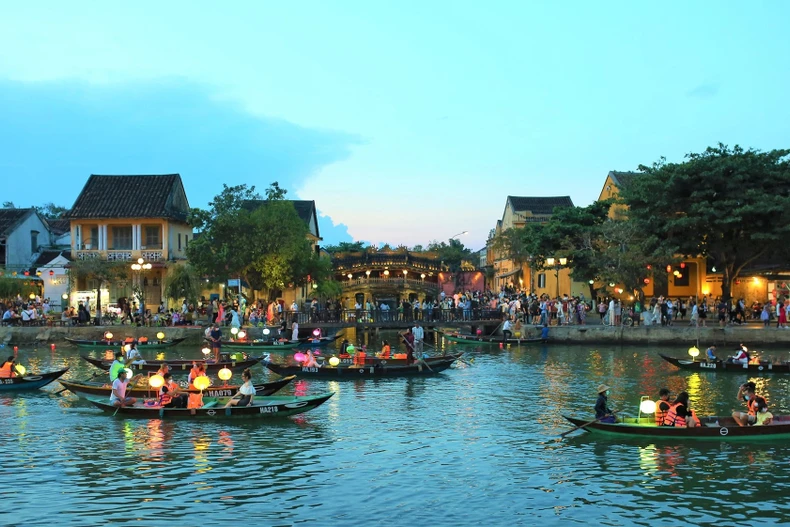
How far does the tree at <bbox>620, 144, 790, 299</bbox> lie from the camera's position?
41562 mm

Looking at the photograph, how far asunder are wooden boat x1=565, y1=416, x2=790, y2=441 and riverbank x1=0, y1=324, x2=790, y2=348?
22814 mm

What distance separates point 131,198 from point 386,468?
42.2 meters

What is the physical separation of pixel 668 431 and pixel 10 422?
17.7 meters

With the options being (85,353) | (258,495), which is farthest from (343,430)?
(85,353)

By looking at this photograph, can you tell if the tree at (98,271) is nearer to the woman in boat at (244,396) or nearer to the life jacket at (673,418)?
the woman in boat at (244,396)

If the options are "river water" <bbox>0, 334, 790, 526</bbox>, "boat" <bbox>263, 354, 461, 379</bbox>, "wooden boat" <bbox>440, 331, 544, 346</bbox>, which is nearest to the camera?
"river water" <bbox>0, 334, 790, 526</bbox>

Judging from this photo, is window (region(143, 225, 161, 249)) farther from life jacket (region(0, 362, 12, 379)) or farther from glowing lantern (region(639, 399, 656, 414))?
glowing lantern (region(639, 399, 656, 414))

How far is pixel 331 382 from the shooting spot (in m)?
29.4

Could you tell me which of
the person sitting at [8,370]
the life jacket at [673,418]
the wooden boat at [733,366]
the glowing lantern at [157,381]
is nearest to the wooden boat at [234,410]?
the glowing lantern at [157,381]

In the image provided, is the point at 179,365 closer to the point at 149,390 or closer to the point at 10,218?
the point at 149,390

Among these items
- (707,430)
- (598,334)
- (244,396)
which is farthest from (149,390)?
(598,334)

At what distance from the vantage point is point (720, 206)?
4228cm

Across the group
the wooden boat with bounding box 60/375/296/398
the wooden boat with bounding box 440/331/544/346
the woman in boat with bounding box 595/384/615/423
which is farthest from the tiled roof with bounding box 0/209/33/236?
the woman in boat with bounding box 595/384/615/423

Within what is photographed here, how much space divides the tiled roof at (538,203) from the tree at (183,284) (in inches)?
1746
